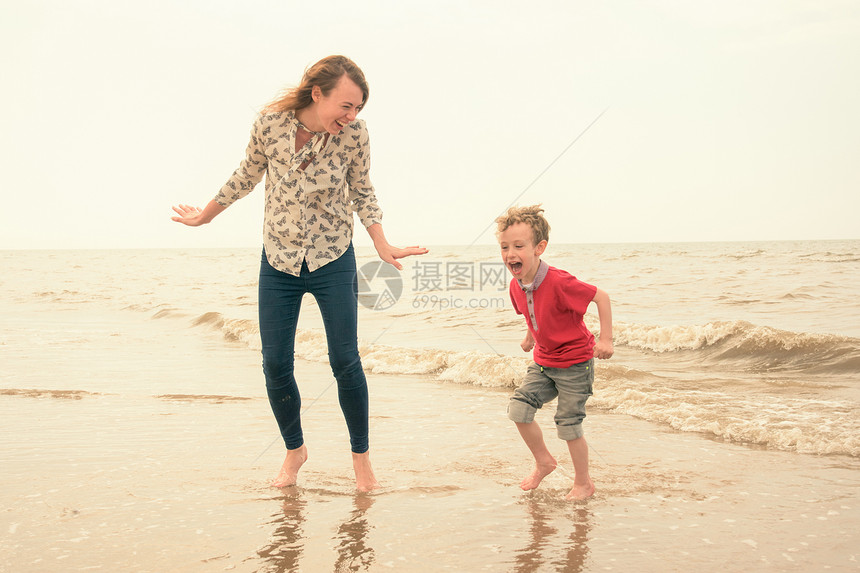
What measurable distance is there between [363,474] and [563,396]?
96 cm

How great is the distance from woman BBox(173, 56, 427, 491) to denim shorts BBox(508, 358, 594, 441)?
0.71 m

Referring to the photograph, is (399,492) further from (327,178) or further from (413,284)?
(413,284)

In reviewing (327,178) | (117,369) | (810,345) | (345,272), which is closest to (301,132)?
(327,178)

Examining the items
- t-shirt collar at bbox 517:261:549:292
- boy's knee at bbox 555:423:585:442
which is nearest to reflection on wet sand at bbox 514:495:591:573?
boy's knee at bbox 555:423:585:442

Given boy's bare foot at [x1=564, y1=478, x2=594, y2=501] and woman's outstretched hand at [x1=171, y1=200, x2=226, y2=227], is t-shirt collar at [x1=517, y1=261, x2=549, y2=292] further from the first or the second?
woman's outstretched hand at [x1=171, y1=200, x2=226, y2=227]

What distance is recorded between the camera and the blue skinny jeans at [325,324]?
114 inches

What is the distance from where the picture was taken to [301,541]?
2439 millimetres

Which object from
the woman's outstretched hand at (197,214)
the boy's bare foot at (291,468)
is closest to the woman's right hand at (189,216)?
the woman's outstretched hand at (197,214)

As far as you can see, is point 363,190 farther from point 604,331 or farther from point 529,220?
point 604,331

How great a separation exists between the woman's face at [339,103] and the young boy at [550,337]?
83 centimetres

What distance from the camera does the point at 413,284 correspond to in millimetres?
17688

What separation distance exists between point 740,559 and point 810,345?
5.78 metres

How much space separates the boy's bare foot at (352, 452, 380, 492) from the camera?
3.04 meters

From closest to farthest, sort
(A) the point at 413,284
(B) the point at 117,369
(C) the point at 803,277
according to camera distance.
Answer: (B) the point at 117,369, (C) the point at 803,277, (A) the point at 413,284
